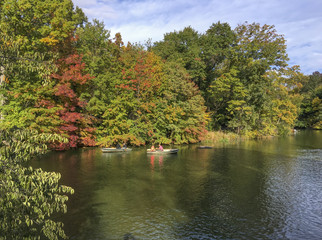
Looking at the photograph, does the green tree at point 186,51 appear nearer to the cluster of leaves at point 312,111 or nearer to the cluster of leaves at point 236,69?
the cluster of leaves at point 236,69

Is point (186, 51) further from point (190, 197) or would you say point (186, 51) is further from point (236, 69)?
point (190, 197)

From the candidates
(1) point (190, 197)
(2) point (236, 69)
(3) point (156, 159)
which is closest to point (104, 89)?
(3) point (156, 159)

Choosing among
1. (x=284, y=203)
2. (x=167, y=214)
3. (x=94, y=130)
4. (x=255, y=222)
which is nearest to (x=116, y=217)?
(x=167, y=214)

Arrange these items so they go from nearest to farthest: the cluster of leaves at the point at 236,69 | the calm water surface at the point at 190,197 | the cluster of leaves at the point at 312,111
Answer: the calm water surface at the point at 190,197 → the cluster of leaves at the point at 236,69 → the cluster of leaves at the point at 312,111

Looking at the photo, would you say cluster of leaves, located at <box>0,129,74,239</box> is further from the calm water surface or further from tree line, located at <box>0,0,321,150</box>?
the calm water surface

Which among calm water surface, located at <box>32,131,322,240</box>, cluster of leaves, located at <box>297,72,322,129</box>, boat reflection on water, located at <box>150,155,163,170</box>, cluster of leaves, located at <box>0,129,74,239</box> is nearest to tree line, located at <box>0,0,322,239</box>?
cluster of leaves, located at <box>0,129,74,239</box>

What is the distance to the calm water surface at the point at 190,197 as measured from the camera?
13.9m

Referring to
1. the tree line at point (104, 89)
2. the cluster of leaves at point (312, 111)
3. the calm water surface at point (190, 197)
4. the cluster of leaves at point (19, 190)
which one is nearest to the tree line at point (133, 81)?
the tree line at point (104, 89)

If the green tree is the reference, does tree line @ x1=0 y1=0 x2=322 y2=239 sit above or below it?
below

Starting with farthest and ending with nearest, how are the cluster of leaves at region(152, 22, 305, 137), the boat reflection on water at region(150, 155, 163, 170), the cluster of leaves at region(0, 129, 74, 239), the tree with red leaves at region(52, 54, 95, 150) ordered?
the cluster of leaves at region(152, 22, 305, 137)
the tree with red leaves at region(52, 54, 95, 150)
the boat reflection on water at region(150, 155, 163, 170)
the cluster of leaves at region(0, 129, 74, 239)

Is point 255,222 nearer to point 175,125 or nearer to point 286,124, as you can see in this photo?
point 175,125

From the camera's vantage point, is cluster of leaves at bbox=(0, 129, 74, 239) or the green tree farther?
the green tree

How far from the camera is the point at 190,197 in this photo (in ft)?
61.3

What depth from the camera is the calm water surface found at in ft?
45.5
